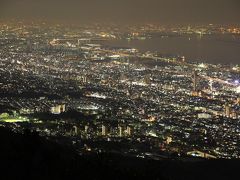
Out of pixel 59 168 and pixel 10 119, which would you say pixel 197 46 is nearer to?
pixel 10 119

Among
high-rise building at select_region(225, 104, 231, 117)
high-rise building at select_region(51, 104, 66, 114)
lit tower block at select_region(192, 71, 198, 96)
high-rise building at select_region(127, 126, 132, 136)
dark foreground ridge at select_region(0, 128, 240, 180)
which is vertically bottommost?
lit tower block at select_region(192, 71, 198, 96)

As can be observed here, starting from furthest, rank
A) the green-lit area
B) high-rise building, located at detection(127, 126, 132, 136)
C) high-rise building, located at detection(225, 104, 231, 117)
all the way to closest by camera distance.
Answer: high-rise building, located at detection(225, 104, 231, 117), the green-lit area, high-rise building, located at detection(127, 126, 132, 136)

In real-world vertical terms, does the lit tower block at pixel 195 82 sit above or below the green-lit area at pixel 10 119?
below

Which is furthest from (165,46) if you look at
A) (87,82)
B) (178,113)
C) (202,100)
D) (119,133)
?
(119,133)

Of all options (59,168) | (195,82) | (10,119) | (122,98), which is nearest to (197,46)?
(195,82)

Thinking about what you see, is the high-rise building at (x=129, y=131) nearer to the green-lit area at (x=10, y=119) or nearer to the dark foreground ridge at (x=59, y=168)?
the green-lit area at (x=10, y=119)

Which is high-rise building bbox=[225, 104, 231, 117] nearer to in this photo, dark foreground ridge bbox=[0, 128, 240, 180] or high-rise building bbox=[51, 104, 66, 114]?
high-rise building bbox=[51, 104, 66, 114]

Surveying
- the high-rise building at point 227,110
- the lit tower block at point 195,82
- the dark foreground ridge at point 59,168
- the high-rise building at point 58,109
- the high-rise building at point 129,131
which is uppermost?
the dark foreground ridge at point 59,168

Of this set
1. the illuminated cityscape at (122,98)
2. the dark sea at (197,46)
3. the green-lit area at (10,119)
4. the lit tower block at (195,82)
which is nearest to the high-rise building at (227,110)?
the illuminated cityscape at (122,98)

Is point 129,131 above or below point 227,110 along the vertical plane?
above

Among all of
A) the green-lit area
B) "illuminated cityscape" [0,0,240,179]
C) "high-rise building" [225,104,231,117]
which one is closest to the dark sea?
"illuminated cityscape" [0,0,240,179]

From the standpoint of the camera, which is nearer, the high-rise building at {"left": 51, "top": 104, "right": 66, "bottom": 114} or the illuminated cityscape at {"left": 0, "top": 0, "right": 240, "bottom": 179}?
the illuminated cityscape at {"left": 0, "top": 0, "right": 240, "bottom": 179}
